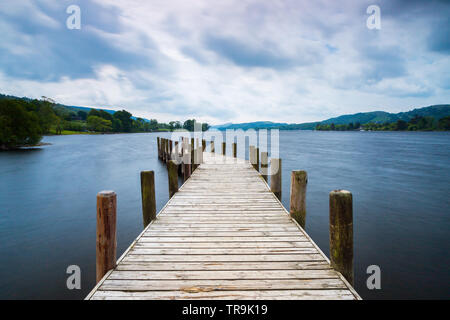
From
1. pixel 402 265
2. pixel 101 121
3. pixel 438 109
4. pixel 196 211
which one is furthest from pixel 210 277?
pixel 438 109

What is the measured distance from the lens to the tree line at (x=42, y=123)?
3634cm

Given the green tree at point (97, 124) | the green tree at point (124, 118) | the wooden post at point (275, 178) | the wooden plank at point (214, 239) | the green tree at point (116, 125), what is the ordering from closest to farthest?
the wooden plank at point (214, 239)
the wooden post at point (275, 178)
the green tree at point (97, 124)
the green tree at point (116, 125)
the green tree at point (124, 118)

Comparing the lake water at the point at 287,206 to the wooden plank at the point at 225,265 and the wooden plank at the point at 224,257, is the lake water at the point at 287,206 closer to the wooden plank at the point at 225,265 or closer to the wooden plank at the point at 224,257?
the wooden plank at the point at 224,257

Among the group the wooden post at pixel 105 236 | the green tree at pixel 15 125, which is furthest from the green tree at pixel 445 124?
the green tree at pixel 15 125

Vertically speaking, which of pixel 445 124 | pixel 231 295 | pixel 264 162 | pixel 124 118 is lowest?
pixel 231 295

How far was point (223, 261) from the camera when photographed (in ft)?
11.3

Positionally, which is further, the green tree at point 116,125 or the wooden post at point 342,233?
the green tree at point 116,125

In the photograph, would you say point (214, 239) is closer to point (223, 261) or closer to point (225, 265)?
point (223, 261)

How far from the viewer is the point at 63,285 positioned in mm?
5723

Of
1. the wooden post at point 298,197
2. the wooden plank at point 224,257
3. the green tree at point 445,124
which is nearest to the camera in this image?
the wooden plank at point 224,257

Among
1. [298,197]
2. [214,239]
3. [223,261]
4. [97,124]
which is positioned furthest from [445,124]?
[97,124]

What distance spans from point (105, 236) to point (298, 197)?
3772 millimetres

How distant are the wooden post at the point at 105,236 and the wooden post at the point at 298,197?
139 inches
